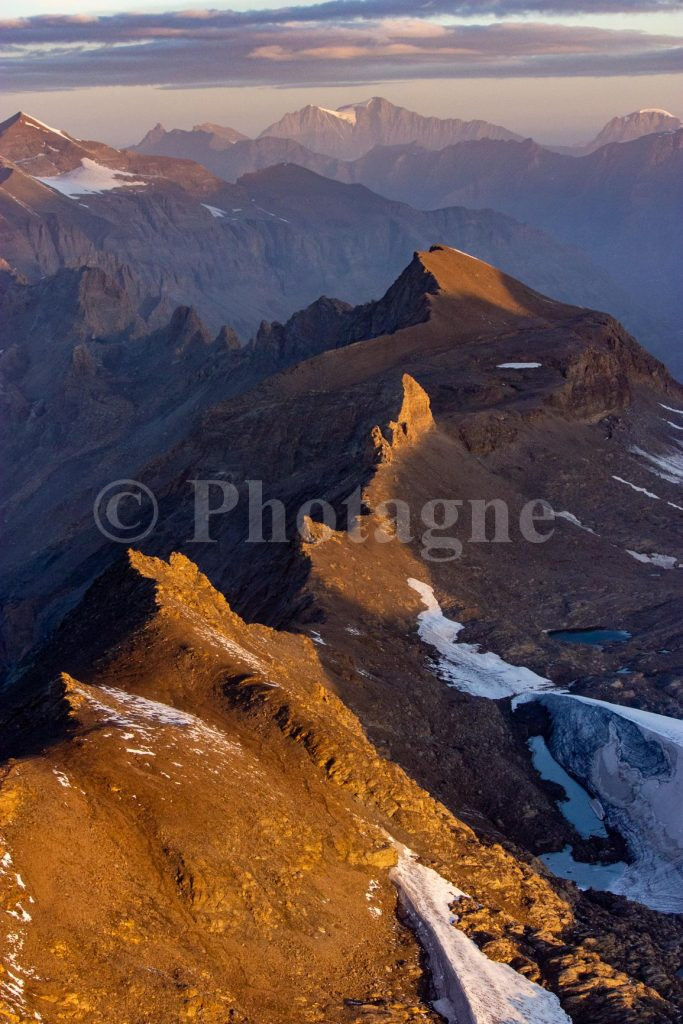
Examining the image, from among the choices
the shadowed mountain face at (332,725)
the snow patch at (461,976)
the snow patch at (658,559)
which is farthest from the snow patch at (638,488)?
the snow patch at (461,976)

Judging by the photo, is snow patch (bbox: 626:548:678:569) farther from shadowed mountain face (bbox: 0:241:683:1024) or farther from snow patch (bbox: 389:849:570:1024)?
snow patch (bbox: 389:849:570:1024)

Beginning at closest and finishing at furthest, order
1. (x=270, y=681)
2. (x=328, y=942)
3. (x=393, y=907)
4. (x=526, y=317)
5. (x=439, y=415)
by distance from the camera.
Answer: (x=328, y=942), (x=393, y=907), (x=270, y=681), (x=439, y=415), (x=526, y=317)

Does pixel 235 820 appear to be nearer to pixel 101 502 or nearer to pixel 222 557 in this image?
pixel 222 557

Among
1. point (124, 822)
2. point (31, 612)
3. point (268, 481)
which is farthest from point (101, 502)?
point (124, 822)

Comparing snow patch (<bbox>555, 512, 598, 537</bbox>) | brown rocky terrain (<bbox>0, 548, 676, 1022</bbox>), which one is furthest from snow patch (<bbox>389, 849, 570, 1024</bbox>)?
snow patch (<bbox>555, 512, 598, 537</bbox>)

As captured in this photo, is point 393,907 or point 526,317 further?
point 526,317

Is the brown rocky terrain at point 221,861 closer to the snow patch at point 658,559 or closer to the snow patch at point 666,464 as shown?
the snow patch at point 658,559
